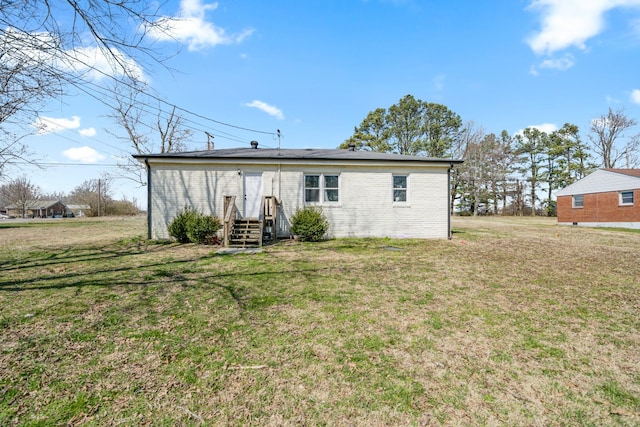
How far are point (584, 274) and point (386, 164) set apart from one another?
720 centimetres

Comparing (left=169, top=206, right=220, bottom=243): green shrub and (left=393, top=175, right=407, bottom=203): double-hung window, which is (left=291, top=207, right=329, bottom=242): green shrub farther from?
(left=393, top=175, right=407, bottom=203): double-hung window

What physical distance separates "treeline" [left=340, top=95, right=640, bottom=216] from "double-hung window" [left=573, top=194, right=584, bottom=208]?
40.9ft

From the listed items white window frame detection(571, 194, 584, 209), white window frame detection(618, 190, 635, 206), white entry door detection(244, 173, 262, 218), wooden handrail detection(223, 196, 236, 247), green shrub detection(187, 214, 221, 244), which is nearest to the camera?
wooden handrail detection(223, 196, 236, 247)

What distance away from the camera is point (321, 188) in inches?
455

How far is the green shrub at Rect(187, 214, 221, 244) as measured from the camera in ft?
32.4

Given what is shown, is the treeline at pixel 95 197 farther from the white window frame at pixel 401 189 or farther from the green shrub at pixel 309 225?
the white window frame at pixel 401 189

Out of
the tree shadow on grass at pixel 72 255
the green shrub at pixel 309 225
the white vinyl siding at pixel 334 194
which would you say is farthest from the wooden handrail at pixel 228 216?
the green shrub at pixel 309 225

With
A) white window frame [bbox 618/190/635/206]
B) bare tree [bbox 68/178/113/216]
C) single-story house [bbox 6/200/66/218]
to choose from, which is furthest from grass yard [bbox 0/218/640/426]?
single-story house [bbox 6/200/66/218]

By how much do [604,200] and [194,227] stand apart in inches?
1003

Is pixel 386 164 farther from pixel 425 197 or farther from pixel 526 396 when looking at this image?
pixel 526 396

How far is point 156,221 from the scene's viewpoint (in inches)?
432

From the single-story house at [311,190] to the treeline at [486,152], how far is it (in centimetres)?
2322

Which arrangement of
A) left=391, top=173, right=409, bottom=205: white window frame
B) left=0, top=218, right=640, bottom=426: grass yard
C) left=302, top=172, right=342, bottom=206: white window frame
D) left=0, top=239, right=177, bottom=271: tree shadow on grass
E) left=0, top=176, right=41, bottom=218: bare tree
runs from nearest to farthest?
left=0, top=218, right=640, bottom=426: grass yard
left=0, top=239, right=177, bottom=271: tree shadow on grass
left=302, top=172, right=342, bottom=206: white window frame
left=391, top=173, right=409, bottom=205: white window frame
left=0, top=176, right=41, bottom=218: bare tree

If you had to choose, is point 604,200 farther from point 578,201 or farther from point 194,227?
point 194,227
